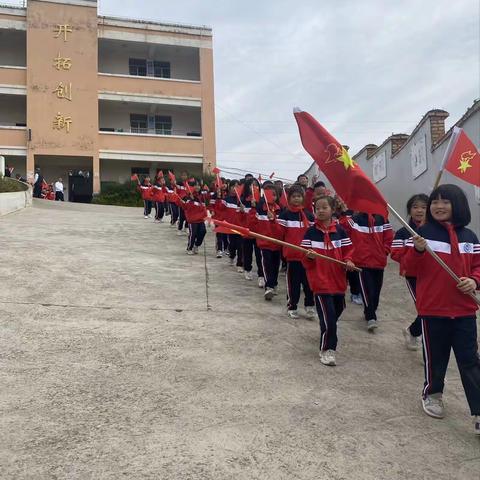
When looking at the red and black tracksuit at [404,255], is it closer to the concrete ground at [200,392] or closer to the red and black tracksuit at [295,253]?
the concrete ground at [200,392]

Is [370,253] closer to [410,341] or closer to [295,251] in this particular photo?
[295,251]

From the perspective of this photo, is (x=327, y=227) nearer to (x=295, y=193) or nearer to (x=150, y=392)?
(x=295, y=193)

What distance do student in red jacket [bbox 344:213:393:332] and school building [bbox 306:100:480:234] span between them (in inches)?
83.9

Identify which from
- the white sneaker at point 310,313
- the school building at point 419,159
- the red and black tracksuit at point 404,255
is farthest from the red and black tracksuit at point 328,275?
the school building at point 419,159

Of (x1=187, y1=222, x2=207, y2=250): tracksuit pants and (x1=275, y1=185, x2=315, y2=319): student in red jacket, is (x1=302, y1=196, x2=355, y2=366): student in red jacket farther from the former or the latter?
(x1=187, y1=222, x2=207, y2=250): tracksuit pants

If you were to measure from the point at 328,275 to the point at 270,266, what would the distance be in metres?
2.18

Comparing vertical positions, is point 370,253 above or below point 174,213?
below

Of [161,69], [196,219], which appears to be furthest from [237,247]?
[161,69]

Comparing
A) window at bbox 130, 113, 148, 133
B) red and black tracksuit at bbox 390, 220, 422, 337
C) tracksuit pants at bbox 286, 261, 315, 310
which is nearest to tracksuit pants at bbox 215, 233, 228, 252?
tracksuit pants at bbox 286, 261, 315, 310

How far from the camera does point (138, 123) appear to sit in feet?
87.7

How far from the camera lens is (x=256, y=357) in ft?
14.7

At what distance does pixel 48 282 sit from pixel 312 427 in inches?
171

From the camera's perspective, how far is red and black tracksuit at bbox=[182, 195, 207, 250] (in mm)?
9789

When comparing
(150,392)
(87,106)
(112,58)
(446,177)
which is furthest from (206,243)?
(112,58)
